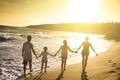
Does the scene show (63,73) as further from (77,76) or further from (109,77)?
(109,77)

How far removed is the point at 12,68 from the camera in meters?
14.8

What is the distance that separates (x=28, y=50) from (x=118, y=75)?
464 centimetres

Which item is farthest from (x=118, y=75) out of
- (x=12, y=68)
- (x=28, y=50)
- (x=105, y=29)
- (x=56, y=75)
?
(x=105, y=29)

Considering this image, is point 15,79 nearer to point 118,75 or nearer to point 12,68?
point 12,68

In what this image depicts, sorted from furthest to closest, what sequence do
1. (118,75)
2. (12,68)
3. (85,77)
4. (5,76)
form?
(12,68), (5,76), (85,77), (118,75)

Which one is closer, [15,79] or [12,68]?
[15,79]

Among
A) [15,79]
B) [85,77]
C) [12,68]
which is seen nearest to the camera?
[85,77]

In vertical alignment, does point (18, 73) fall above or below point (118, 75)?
below

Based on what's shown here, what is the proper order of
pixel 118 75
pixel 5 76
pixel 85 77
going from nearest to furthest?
pixel 118 75, pixel 85 77, pixel 5 76

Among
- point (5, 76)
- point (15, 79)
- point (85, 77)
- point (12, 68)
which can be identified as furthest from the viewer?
point (12, 68)

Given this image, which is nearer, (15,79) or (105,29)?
(15,79)

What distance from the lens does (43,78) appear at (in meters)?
11.2

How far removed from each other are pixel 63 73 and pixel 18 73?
291 centimetres

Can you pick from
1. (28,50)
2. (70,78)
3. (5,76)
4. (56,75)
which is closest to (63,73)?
(56,75)
